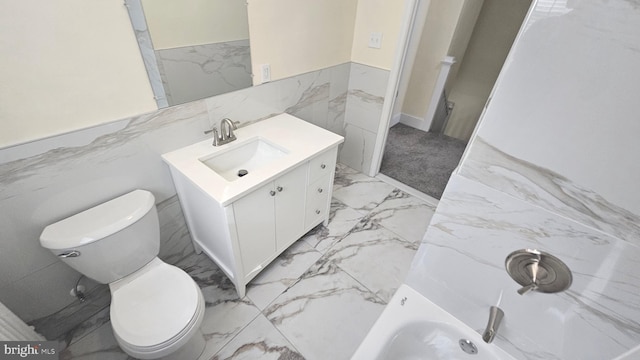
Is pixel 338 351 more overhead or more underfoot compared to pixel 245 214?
more underfoot

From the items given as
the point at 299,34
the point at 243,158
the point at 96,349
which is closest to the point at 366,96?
the point at 299,34

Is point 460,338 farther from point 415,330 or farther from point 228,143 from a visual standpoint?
point 228,143

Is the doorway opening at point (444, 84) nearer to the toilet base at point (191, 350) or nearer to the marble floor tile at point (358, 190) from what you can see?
the marble floor tile at point (358, 190)

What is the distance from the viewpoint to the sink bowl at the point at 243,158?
139 centimetres

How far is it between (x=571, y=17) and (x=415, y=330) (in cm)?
110

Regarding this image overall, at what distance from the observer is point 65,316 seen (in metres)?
1.26

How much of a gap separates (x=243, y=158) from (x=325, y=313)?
100cm

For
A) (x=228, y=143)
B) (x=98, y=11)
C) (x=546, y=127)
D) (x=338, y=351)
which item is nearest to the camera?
(x=546, y=127)

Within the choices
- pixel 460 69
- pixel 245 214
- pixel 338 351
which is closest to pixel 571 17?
pixel 245 214

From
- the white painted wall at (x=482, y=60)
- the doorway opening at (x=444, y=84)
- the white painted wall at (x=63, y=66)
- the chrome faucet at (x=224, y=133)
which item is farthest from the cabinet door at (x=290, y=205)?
the white painted wall at (x=482, y=60)

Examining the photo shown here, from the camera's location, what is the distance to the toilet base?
116cm

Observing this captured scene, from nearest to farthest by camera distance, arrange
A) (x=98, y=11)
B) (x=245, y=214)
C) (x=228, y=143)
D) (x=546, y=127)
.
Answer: (x=546, y=127) → (x=98, y=11) → (x=245, y=214) → (x=228, y=143)

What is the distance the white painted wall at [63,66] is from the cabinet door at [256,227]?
2.12ft

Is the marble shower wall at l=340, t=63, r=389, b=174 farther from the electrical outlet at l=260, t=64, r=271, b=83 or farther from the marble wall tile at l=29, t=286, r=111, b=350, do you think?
the marble wall tile at l=29, t=286, r=111, b=350
